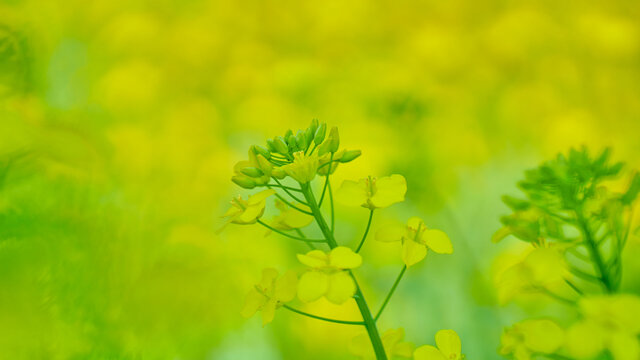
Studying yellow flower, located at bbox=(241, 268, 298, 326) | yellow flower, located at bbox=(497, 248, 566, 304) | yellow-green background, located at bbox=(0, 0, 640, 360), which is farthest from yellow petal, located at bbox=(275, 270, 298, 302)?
yellow-green background, located at bbox=(0, 0, 640, 360)

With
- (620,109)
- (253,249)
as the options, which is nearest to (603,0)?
(620,109)

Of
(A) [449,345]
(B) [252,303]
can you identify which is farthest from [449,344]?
(B) [252,303]

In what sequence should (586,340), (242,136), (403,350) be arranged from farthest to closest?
(242,136) < (403,350) < (586,340)

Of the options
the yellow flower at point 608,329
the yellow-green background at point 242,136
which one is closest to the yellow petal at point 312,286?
the yellow flower at point 608,329

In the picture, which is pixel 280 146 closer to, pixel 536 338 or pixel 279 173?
pixel 279 173

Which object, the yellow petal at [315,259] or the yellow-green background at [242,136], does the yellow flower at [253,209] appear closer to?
the yellow petal at [315,259]

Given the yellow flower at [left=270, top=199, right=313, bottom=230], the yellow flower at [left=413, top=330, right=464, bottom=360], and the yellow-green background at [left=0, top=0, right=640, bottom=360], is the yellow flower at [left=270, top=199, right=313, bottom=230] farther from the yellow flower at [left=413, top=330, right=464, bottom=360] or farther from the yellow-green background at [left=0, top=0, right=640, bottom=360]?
the yellow-green background at [left=0, top=0, right=640, bottom=360]
